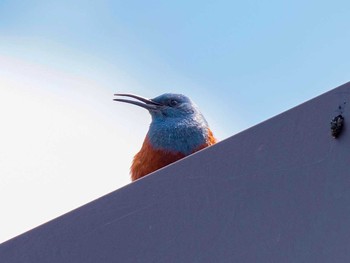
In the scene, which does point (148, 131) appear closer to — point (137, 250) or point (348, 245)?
point (137, 250)

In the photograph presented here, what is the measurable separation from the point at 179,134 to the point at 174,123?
8.7 inches

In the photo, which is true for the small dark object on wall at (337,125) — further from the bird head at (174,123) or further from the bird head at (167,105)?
the bird head at (167,105)

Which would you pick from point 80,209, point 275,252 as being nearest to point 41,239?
point 80,209

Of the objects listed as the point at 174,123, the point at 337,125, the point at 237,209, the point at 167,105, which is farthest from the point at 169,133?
the point at 337,125

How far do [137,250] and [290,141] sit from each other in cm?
59

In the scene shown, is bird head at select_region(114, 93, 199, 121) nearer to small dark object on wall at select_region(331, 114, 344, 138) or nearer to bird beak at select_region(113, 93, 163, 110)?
bird beak at select_region(113, 93, 163, 110)

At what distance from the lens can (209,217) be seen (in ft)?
8.38

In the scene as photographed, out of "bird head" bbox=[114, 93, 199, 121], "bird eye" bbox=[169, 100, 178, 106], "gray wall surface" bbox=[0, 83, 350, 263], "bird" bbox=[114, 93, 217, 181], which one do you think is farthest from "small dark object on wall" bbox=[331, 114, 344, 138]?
"bird eye" bbox=[169, 100, 178, 106]

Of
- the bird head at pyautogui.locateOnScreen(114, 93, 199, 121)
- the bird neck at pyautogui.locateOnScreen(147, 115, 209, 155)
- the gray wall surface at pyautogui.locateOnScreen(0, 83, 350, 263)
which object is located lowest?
the gray wall surface at pyautogui.locateOnScreen(0, 83, 350, 263)

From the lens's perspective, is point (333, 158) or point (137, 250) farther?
point (137, 250)

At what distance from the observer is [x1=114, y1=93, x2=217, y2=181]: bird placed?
16.6 ft

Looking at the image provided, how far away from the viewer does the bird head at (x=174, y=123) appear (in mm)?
5172

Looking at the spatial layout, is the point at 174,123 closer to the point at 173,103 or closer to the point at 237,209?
the point at 173,103

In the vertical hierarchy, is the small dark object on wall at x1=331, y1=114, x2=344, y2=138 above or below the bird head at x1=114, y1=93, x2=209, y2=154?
below
